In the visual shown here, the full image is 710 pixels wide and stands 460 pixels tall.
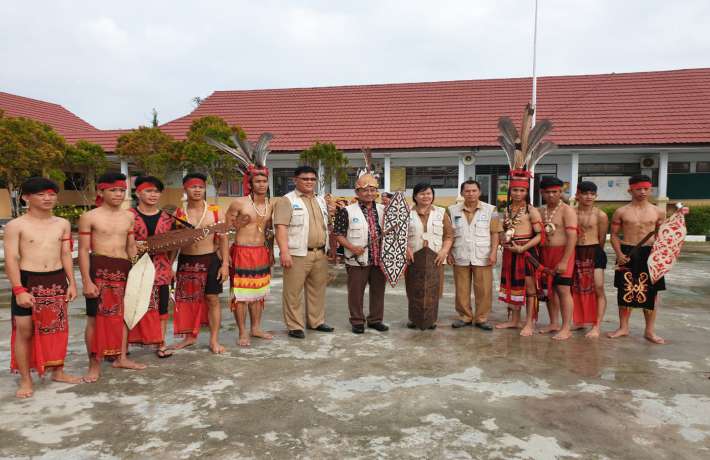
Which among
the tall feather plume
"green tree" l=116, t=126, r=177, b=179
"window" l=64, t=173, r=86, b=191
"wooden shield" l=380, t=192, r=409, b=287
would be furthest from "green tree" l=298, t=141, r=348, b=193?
"wooden shield" l=380, t=192, r=409, b=287

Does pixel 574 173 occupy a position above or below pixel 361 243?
above

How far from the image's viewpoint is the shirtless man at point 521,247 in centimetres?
486

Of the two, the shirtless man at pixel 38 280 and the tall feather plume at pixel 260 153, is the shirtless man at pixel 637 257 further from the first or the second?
the shirtless man at pixel 38 280

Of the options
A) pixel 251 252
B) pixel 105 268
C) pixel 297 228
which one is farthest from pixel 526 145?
pixel 105 268

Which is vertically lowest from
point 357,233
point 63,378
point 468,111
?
point 63,378

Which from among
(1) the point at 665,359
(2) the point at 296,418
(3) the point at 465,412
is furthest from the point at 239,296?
(1) the point at 665,359

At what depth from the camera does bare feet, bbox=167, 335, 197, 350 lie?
14.5ft

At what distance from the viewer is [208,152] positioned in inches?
561

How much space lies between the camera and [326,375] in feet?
12.3

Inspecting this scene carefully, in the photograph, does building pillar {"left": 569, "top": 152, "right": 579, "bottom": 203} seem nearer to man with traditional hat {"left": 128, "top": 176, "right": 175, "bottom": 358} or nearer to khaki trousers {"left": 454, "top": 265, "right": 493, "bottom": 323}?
khaki trousers {"left": 454, "top": 265, "right": 493, "bottom": 323}

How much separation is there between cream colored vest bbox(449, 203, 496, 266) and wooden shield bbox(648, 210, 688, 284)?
4.98 feet

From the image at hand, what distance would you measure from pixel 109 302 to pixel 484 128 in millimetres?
15120

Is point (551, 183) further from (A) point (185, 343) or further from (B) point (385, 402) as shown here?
(A) point (185, 343)

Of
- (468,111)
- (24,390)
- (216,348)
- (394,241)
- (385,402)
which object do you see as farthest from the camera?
(468,111)
